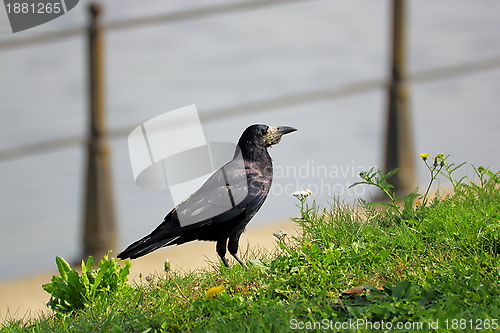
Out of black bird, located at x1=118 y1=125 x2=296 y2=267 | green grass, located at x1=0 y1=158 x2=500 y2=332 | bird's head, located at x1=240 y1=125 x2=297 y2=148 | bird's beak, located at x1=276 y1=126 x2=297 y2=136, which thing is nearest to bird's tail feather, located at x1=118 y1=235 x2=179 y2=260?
black bird, located at x1=118 y1=125 x2=296 y2=267

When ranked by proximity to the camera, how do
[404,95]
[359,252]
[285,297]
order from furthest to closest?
[404,95], [359,252], [285,297]

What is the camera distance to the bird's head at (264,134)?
3451 mm

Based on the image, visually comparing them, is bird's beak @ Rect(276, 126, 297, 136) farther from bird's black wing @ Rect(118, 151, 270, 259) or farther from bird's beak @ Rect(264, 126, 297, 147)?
bird's black wing @ Rect(118, 151, 270, 259)

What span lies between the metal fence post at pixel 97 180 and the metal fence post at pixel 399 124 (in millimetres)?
3304

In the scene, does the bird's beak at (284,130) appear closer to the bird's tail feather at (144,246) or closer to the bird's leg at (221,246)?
the bird's leg at (221,246)

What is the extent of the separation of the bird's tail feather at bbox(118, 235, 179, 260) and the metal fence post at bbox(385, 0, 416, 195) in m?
4.22

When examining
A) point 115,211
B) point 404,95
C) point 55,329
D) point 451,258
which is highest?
point 404,95

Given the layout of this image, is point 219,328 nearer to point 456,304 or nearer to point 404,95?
point 456,304

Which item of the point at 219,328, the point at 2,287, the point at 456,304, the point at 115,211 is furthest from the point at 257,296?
the point at 2,287

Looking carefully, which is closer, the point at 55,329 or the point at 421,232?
the point at 55,329

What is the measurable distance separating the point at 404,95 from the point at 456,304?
14.4 feet

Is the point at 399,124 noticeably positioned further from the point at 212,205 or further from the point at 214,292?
the point at 214,292

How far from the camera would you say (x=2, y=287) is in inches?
218

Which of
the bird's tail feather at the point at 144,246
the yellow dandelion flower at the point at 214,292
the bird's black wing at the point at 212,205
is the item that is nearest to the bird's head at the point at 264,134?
the bird's black wing at the point at 212,205
